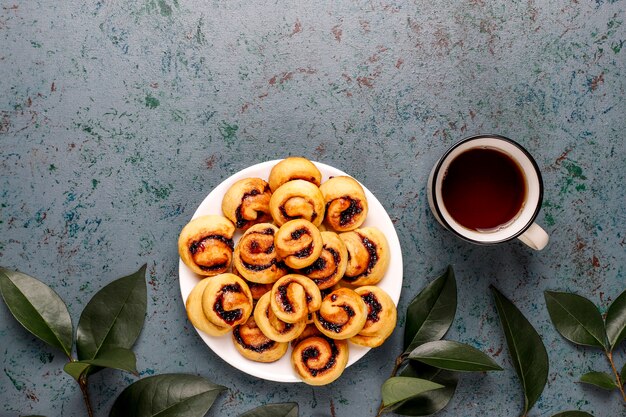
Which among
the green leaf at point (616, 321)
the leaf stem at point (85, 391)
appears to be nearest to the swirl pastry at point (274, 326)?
the leaf stem at point (85, 391)

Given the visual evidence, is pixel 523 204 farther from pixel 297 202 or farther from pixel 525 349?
pixel 297 202

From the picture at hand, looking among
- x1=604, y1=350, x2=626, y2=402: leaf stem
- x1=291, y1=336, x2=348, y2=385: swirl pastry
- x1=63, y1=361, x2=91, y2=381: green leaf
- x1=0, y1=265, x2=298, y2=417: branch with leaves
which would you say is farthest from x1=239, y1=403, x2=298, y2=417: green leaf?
x1=604, y1=350, x2=626, y2=402: leaf stem

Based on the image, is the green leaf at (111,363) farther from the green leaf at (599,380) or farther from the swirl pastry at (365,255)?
the green leaf at (599,380)

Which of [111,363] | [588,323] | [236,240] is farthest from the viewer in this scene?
[588,323]

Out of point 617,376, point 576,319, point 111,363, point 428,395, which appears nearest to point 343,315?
point 428,395

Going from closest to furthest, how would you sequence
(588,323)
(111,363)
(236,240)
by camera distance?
(111,363) → (236,240) → (588,323)

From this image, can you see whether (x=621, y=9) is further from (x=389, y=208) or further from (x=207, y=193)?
(x=207, y=193)
